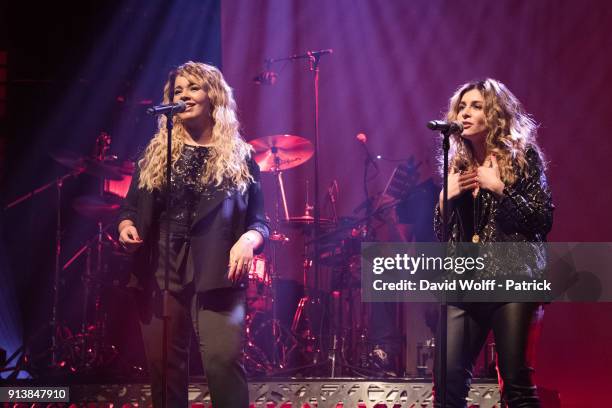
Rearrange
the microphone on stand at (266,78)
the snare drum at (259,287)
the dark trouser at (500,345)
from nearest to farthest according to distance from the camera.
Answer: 1. the dark trouser at (500,345)
2. the snare drum at (259,287)
3. the microphone on stand at (266,78)

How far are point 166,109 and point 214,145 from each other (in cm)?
34

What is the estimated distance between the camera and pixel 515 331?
2.95 metres

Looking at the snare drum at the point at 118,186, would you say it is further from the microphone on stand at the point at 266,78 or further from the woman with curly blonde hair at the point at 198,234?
the woman with curly blonde hair at the point at 198,234

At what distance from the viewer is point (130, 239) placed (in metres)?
2.99

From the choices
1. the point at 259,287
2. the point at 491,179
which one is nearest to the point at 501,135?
the point at 491,179

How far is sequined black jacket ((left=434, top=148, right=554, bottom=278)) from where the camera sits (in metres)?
3.05

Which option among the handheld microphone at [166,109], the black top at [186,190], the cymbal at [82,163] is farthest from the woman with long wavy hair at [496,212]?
the cymbal at [82,163]

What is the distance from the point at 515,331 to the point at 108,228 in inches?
179

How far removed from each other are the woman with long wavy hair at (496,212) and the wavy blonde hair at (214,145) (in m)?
0.91

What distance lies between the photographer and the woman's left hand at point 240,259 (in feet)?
9.68

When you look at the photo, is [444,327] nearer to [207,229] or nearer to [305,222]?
[207,229]

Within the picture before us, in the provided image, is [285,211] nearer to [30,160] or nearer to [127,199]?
[30,160]

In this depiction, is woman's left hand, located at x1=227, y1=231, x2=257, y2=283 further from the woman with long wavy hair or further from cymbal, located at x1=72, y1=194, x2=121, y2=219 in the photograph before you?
cymbal, located at x1=72, y1=194, x2=121, y2=219

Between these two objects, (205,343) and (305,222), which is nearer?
(205,343)
